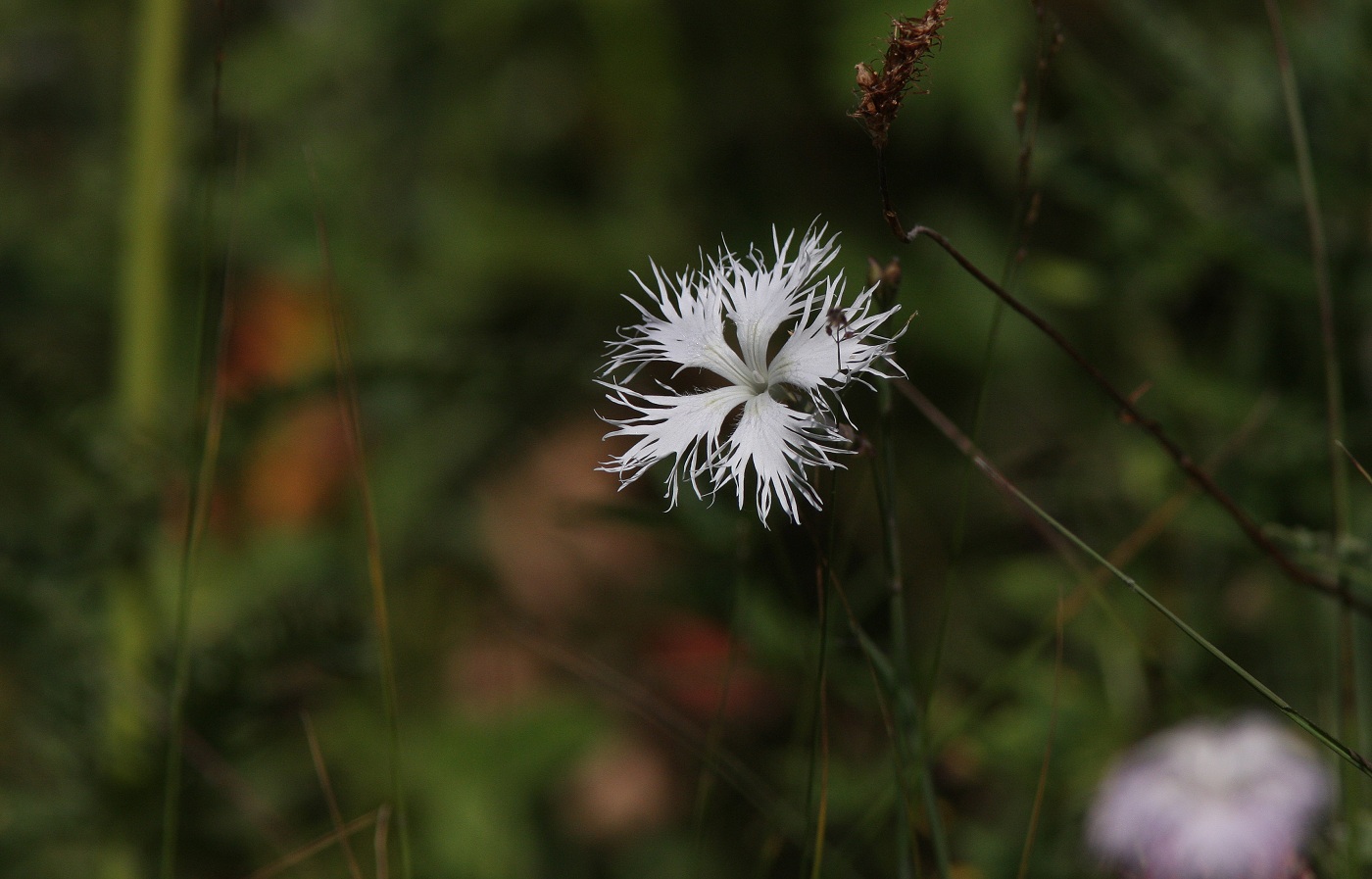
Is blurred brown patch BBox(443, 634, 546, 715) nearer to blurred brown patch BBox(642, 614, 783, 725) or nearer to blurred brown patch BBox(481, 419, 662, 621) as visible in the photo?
blurred brown patch BBox(481, 419, 662, 621)

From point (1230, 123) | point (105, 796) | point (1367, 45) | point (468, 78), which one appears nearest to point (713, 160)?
point (468, 78)

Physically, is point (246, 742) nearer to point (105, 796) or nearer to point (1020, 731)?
point (105, 796)

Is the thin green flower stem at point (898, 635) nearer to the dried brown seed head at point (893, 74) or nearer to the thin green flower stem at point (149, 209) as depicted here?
the dried brown seed head at point (893, 74)

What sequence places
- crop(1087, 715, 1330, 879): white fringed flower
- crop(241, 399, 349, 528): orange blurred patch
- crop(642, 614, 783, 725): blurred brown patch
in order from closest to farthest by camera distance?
crop(1087, 715, 1330, 879): white fringed flower < crop(642, 614, 783, 725): blurred brown patch < crop(241, 399, 349, 528): orange blurred patch

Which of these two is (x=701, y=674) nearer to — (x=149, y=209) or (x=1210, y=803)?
(x=1210, y=803)

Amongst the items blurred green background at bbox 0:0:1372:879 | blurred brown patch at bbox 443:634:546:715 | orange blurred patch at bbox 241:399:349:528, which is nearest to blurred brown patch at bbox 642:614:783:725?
blurred green background at bbox 0:0:1372:879

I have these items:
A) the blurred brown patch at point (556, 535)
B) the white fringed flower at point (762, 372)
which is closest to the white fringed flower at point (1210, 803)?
the white fringed flower at point (762, 372)
